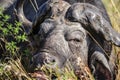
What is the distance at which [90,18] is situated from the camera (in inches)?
279

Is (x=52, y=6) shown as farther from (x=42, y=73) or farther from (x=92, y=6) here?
(x=42, y=73)

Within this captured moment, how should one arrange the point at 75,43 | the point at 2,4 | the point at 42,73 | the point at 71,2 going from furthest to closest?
the point at 2,4, the point at 71,2, the point at 75,43, the point at 42,73

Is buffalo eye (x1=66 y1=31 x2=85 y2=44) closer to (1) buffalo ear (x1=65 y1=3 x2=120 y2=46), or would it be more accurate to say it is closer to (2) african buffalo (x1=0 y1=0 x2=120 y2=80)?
(2) african buffalo (x1=0 y1=0 x2=120 y2=80)

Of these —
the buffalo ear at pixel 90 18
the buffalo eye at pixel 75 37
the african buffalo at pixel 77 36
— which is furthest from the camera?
the buffalo ear at pixel 90 18

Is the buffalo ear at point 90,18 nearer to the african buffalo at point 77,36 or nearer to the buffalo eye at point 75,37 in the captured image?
the african buffalo at point 77,36

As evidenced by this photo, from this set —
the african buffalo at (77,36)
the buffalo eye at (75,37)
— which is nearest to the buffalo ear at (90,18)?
the african buffalo at (77,36)

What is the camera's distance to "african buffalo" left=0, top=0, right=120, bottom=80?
6.75 metres

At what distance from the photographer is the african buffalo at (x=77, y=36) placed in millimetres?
6754

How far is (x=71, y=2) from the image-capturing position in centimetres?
778

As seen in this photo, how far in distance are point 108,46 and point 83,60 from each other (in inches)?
15.8

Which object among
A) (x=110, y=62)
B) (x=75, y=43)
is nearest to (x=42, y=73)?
(x=75, y=43)

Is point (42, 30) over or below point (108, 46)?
over

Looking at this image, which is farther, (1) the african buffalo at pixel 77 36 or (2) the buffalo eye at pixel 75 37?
(2) the buffalo eye at pixel 75 37

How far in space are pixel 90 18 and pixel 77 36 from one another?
348mm
